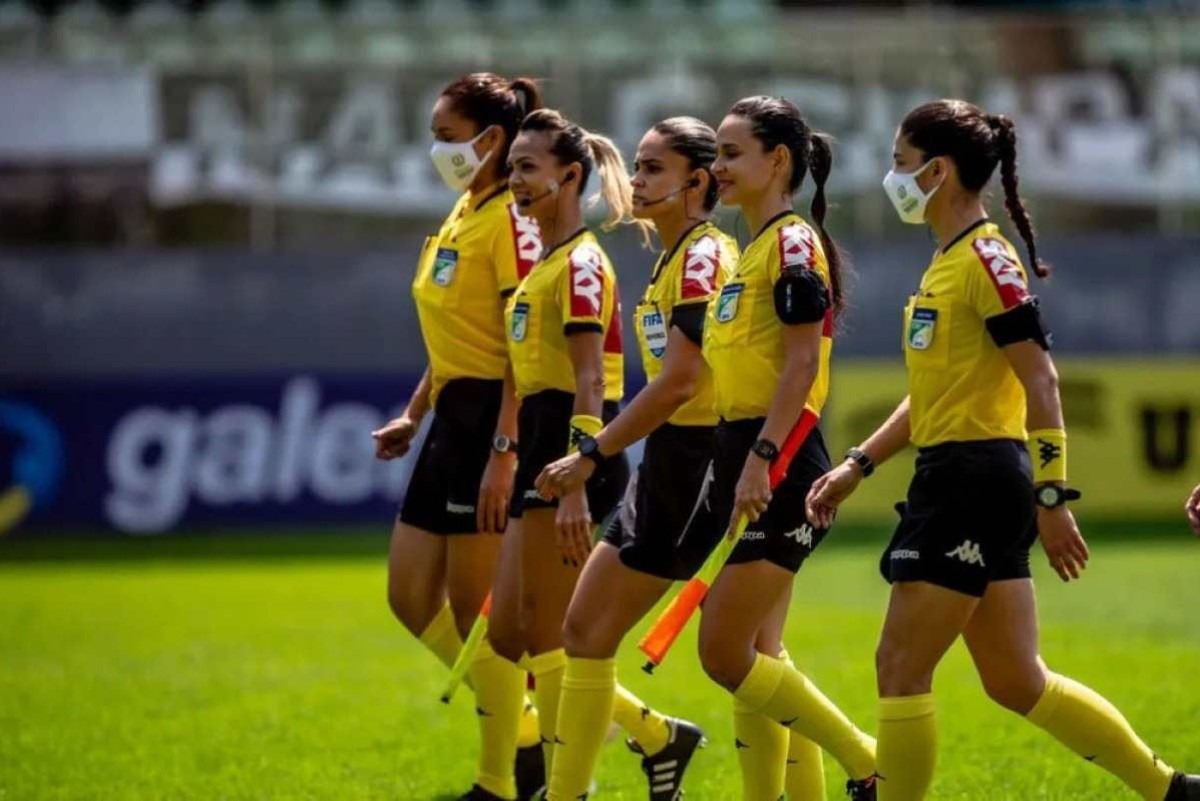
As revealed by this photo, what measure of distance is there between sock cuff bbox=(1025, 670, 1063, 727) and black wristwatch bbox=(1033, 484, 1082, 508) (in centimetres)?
72

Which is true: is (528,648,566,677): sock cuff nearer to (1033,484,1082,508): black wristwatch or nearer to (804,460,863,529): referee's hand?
(804,460,863,529): referee's hand

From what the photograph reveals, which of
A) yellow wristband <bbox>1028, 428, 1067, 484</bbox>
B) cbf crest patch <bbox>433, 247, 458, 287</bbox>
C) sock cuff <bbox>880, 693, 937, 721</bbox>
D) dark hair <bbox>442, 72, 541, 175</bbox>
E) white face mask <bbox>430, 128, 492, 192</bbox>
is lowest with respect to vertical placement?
sock cuff <bbox>880, 693, 937, 721</bbox>

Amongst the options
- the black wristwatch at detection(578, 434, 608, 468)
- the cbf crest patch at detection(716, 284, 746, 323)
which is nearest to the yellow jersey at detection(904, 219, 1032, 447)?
the cbf crest patch at detection(716, 284, 746, 323)

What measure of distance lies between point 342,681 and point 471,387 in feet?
12.8

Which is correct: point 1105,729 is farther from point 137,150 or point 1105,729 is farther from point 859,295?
point 137,150

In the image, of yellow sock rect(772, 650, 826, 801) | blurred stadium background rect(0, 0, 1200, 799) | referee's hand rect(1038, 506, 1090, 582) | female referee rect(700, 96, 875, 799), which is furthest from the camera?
blurred stadium background rect(0, 0, 1200, 799)

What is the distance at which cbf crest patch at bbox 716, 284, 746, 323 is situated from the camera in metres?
6.66

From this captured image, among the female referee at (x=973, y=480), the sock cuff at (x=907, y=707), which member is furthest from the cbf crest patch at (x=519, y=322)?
the sock cuff at (x=907, y=707)

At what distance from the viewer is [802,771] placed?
279 inches

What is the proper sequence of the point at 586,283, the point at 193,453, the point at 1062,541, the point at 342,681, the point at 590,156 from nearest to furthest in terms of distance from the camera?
the point at 1062,541, the point at 586,283, the point at 590,156, the point at 342,681, the point at 193,453

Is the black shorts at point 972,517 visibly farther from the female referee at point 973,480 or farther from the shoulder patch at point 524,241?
the shoulder patch at point 524,241

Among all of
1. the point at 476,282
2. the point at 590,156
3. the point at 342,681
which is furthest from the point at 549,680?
the point at 342,681

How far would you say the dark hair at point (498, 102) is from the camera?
804 centimetres

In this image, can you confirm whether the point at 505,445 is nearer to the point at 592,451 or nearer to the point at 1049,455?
the point at 592,451
